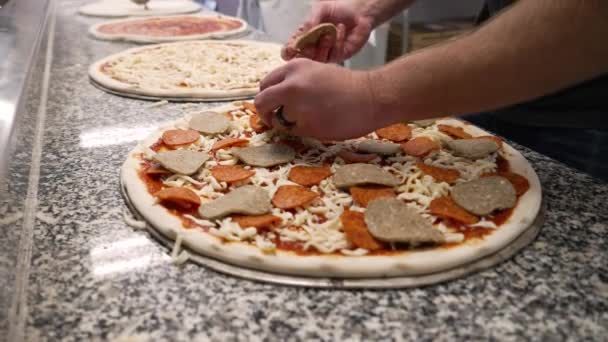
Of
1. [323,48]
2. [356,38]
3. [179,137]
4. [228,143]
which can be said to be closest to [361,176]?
[228,143]

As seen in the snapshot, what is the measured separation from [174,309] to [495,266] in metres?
0.51

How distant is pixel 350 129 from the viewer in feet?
3.42

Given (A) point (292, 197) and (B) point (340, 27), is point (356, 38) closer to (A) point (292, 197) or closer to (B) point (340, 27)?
(B) point (340, 27)

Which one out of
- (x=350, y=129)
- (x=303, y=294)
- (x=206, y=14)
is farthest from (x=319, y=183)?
(x=206, y=14)

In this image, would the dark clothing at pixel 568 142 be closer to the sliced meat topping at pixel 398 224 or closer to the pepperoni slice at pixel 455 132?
the pepperoni slice at pixel 455 132

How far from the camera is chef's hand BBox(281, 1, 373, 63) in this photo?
5.24 feet

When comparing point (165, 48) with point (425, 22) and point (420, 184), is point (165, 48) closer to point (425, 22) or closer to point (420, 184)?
point (420, 184)

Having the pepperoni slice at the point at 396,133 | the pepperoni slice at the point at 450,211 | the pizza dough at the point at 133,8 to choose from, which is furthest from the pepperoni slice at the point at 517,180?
the pizza dough at the point at 133,8

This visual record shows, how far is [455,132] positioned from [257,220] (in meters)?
0.64

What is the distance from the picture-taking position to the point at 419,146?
119 cm

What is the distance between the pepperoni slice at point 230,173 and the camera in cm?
103

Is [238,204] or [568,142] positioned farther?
[568,142]

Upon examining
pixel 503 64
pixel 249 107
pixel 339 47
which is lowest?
pixel 249 107

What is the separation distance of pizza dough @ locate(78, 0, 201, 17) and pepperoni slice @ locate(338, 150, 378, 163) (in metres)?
2.45
